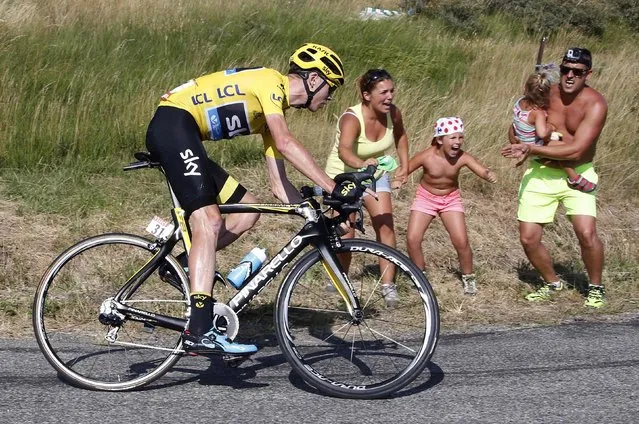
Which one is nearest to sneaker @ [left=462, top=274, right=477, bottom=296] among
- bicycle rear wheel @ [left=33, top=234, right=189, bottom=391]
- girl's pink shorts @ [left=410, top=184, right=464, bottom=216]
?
girl's pink shorts @ [left=410, top=184, right=464, bottom=216]

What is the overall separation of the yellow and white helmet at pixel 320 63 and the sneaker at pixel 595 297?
301cm

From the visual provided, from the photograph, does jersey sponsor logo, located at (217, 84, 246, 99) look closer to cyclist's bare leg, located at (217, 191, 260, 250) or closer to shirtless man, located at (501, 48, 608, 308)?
cyclist's bare leg, located at (217, 191, 260, 250)

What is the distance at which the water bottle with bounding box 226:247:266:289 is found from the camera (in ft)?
18.3

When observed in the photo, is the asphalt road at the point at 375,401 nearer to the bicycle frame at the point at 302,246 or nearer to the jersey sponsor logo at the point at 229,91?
the bicycle frame at the point at 302,246

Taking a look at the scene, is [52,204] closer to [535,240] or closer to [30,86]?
[30,86]

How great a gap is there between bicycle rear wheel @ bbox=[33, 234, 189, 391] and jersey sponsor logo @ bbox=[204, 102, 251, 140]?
76 centimetres

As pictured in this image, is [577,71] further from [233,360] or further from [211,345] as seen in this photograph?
[211,345]

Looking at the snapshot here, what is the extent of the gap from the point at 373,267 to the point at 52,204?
3.45 metres

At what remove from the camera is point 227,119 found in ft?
18.6

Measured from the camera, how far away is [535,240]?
7.66 m

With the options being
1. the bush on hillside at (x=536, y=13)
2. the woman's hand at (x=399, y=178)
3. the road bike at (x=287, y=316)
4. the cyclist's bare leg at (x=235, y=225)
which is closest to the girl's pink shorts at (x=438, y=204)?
the woman's hand at (x=399, y=178)

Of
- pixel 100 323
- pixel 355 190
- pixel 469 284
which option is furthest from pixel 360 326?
pixel 469 284

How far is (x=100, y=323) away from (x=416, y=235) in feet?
8.78

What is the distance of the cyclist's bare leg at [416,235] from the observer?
7.74m
